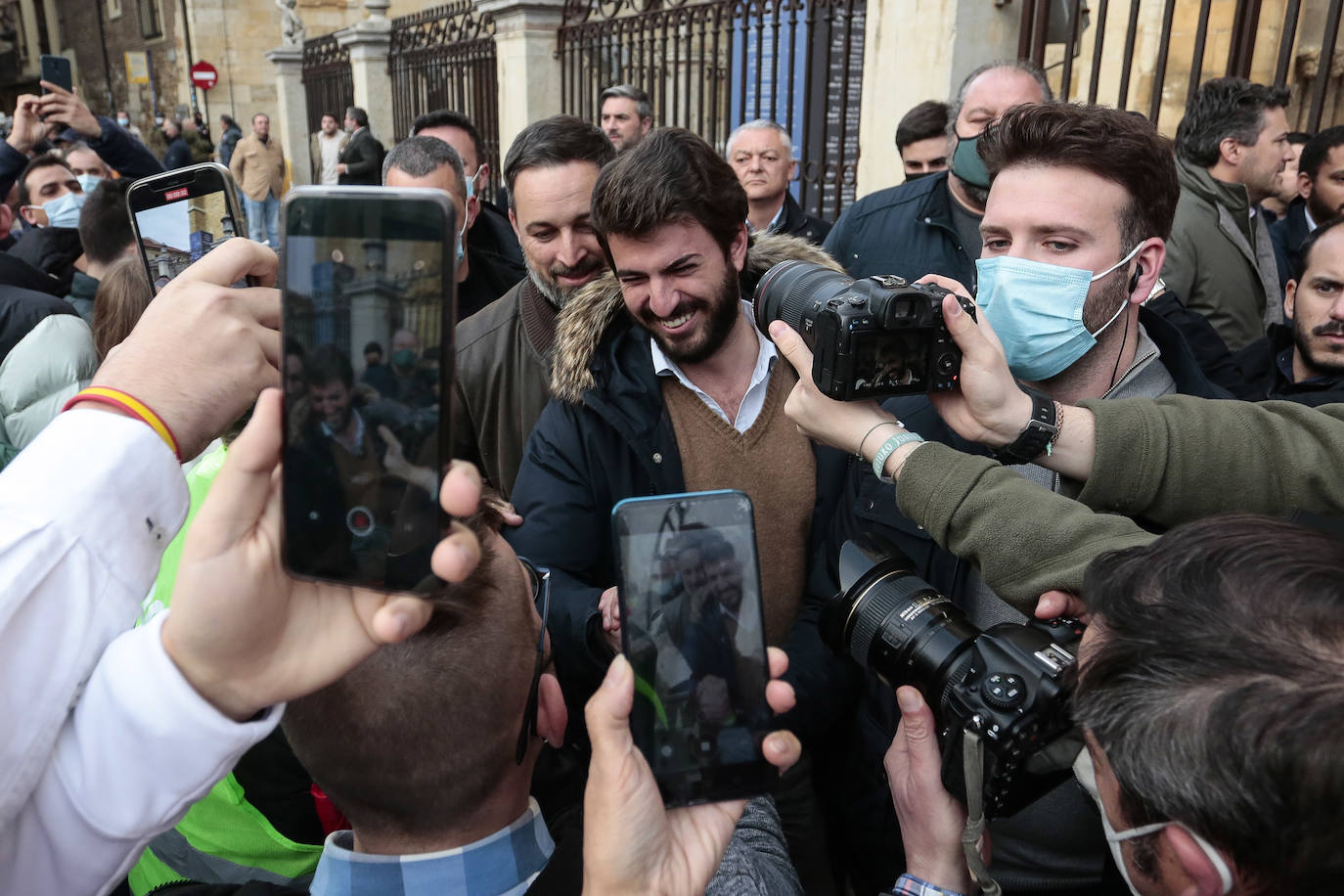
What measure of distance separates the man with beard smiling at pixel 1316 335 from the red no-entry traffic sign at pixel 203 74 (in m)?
20.8

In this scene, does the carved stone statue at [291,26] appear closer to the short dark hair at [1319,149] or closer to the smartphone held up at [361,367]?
the short dark hair at [1319,149]

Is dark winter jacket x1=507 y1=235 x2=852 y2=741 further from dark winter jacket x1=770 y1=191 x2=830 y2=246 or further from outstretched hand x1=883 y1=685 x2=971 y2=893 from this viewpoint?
dark winter jacket x1=770 y1=191 x2=830 y2=246

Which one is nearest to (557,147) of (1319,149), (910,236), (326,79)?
(910,236)

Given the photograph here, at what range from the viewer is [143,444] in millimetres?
944

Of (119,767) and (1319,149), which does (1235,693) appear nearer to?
(119,767)

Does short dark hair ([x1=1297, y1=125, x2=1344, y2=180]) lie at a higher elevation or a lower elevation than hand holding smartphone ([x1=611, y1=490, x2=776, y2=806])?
higher

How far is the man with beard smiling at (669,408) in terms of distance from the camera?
7.20 ft

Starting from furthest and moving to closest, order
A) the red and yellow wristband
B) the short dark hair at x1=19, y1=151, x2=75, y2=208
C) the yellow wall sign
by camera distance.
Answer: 1. the yellow wall sign
2. the short dark hair at x1=19, y1=151, x2=75, y2=208
3. the red and yellow wristband

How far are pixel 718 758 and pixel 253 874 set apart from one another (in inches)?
37.0

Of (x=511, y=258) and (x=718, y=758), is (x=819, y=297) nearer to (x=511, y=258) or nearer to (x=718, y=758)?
(x=718, y=758)

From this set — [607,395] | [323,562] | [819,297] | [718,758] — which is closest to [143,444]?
[323,562]

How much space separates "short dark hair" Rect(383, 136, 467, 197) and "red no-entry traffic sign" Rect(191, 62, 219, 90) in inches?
709

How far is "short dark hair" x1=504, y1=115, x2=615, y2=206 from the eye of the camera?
10.1 ft

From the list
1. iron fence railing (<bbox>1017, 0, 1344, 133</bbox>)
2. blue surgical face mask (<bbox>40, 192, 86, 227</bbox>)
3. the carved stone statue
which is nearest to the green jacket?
iron fence railing (<bbox>1017, 0, 1344, 133</bbox>)
